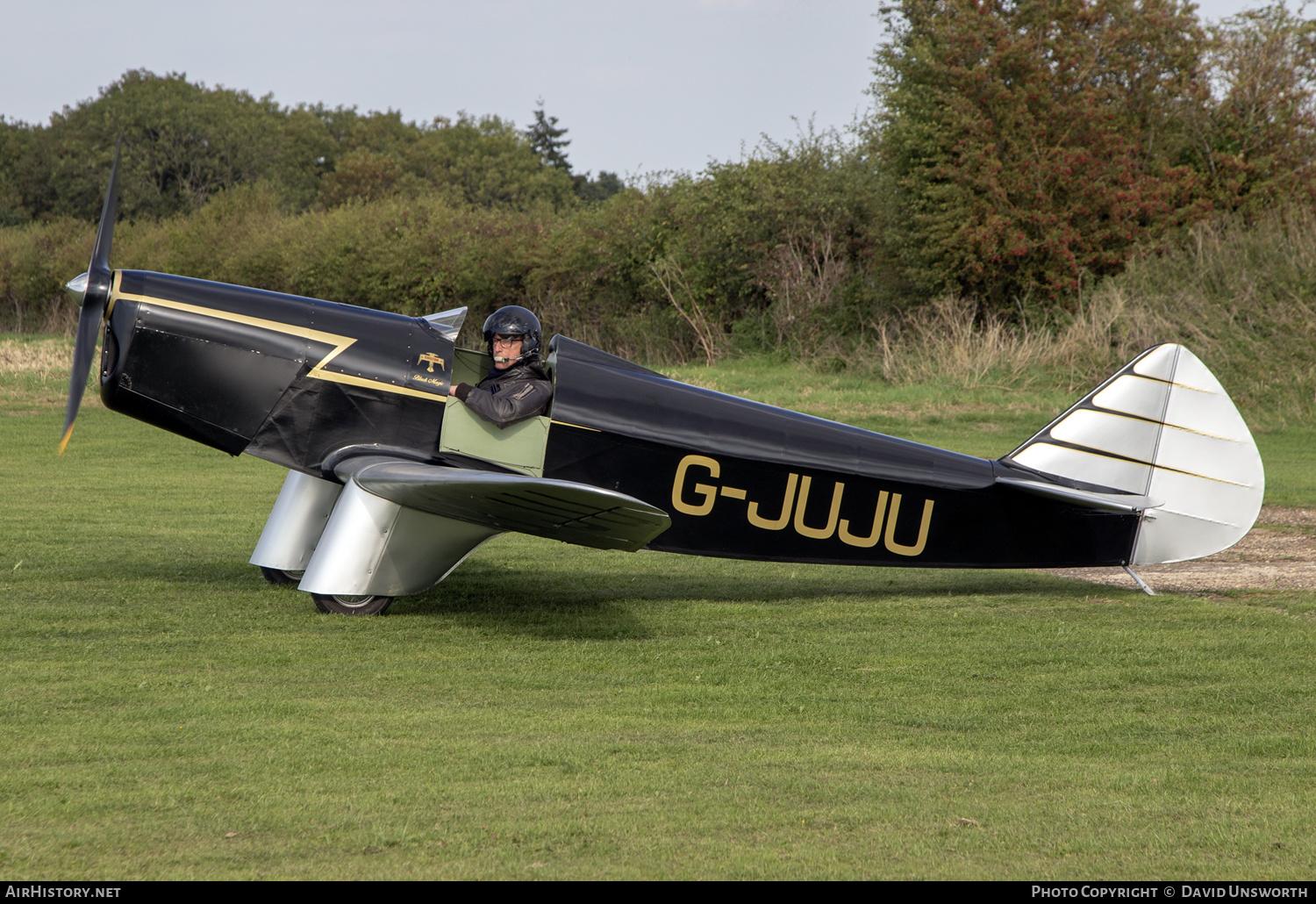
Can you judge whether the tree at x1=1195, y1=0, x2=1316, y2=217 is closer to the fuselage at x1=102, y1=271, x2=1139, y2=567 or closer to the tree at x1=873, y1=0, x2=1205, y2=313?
the tree at x1=873, y1=0, x2=1205, y2=313

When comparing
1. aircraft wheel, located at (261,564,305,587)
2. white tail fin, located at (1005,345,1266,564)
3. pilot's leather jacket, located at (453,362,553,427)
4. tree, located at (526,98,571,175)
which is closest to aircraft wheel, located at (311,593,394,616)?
aircraft wheel, located at (261,564,305,587)

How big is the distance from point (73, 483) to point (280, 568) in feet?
21.1

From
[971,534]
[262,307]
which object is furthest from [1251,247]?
[262,307]

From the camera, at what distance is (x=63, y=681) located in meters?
5.04

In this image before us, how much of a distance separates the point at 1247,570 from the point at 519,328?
6267 mm

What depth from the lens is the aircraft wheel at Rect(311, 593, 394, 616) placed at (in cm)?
656

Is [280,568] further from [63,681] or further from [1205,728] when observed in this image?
[1205,728]

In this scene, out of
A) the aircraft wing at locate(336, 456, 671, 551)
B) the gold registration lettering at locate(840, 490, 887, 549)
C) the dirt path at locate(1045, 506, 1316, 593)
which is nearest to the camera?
the aircraft wing at locate(336, 456, 671, 551)

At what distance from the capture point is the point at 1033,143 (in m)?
24.6

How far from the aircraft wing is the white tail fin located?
3370mm

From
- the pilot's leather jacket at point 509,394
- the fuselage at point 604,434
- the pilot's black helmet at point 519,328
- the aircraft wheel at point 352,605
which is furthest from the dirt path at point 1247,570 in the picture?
the aircraft wheel at point 352,605

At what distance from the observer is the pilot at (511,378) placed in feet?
22.0

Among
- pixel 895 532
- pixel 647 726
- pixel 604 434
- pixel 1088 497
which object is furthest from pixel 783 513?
pixel 647 726

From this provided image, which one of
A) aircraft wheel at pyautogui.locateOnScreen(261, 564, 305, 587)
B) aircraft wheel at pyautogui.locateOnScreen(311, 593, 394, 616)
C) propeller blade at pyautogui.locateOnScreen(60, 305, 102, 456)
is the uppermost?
propeller blade at pyautogui.locateOnScreen(60, 305, 102, 456)
